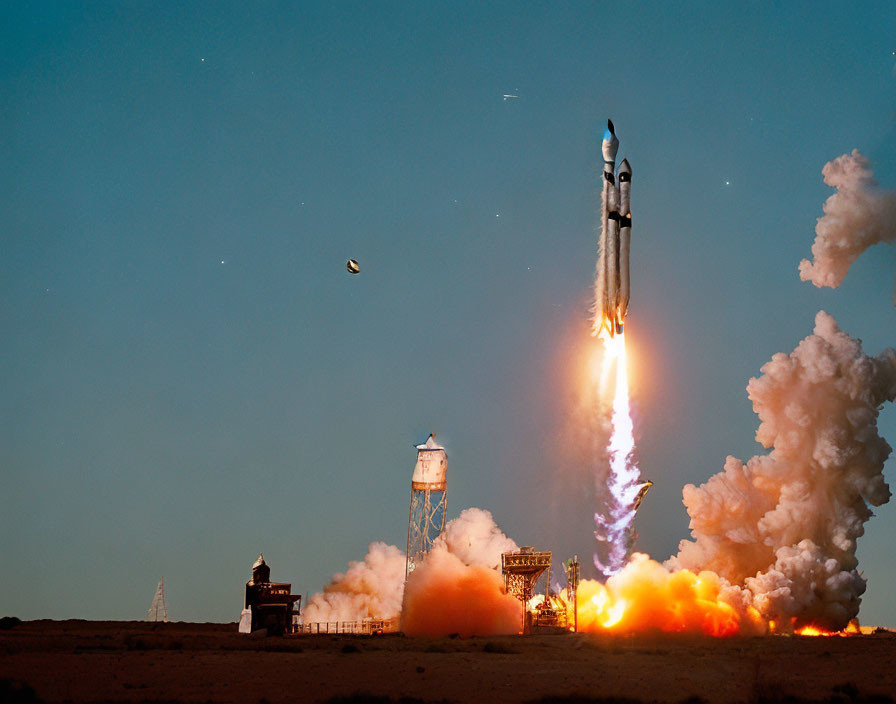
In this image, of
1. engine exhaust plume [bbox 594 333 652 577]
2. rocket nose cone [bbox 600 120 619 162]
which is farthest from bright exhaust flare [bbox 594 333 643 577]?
rocket nose cone [bbox 600 120 619 162]

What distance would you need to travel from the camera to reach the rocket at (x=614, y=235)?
74062 millimetres

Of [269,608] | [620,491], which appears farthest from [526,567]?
[269,608]

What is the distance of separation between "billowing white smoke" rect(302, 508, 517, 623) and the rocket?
29129 mm

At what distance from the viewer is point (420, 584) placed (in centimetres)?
8281

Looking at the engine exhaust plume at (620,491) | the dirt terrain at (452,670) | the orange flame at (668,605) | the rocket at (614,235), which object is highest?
the rocket at (614,235)

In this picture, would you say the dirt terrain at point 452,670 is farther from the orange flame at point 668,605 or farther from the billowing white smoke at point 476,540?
the billowing white smoke at point 476,540

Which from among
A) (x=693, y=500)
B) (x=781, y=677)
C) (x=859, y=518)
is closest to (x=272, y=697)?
(x=781, y=677)

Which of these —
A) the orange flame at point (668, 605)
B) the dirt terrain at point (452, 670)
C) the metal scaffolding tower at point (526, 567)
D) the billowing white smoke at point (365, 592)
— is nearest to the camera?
the dirt terrain at point (452, 670)

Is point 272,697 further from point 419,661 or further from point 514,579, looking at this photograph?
point 514,579

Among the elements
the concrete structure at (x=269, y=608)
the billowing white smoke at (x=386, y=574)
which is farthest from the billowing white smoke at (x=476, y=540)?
the concrete structure at (x=269, y=608)

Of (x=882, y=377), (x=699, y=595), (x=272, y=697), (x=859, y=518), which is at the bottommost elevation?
(x=272, y=697)

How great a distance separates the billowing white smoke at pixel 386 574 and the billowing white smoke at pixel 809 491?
22665mm

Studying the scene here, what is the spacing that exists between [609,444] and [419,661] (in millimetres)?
27986

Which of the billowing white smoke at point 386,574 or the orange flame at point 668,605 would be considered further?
the billowing white smoke at point 386,574
